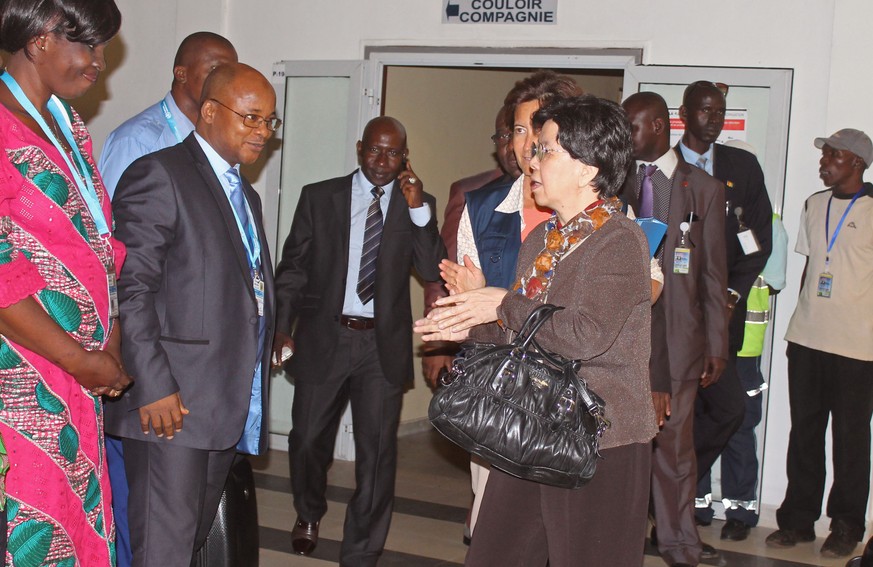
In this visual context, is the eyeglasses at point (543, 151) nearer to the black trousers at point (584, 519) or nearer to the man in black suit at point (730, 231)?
the black trousers at point (584, 519)

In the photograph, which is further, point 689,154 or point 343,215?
point 689,154

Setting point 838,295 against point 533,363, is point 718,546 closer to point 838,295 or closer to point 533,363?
point 838,295

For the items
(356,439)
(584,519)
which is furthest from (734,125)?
(584,519)

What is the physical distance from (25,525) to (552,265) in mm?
1404

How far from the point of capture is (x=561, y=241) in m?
2.45

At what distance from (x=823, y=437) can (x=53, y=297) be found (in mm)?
4360

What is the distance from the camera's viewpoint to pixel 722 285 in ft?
15.4

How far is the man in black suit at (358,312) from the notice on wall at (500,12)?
196 centimetres

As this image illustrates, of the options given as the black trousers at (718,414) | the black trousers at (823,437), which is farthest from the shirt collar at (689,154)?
the black trousers at (823,437)

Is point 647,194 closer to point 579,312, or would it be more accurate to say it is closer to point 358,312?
point 358,312

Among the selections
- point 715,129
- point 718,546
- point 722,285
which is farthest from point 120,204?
point 718,546

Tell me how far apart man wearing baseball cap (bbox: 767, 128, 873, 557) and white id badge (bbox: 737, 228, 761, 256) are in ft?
1.53

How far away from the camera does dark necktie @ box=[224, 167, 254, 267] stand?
297cm

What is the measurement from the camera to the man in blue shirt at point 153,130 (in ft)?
10.2
